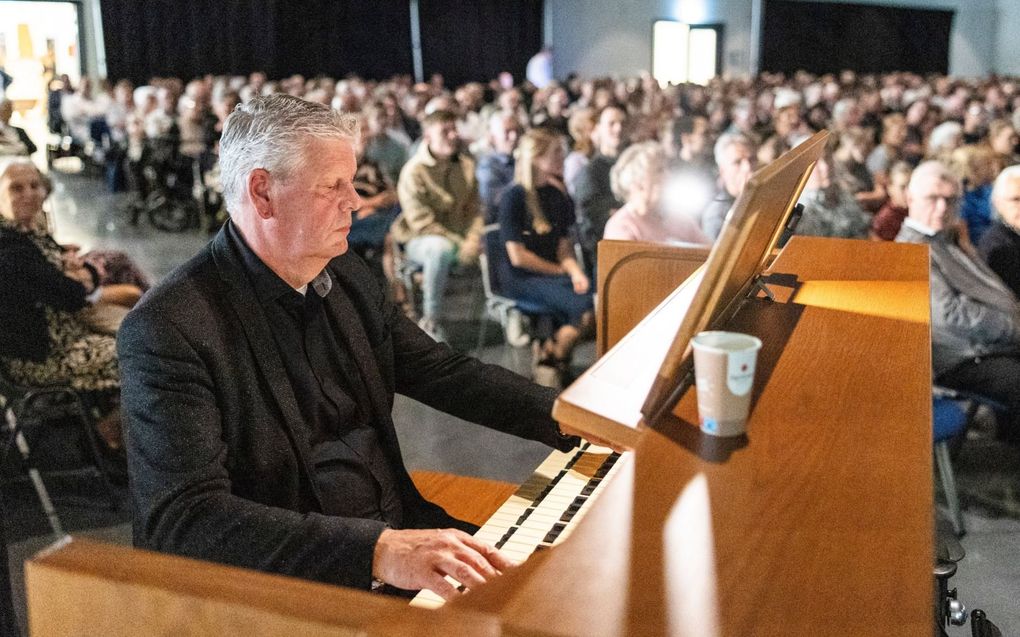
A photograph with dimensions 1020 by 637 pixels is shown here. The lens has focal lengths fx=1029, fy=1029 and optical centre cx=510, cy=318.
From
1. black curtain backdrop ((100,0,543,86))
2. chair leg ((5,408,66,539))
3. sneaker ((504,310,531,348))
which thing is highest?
black curtain backdrop ((100,0,543,86))

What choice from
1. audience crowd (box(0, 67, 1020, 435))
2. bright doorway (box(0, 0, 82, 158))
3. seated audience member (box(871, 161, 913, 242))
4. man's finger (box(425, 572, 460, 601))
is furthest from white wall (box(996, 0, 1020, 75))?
man's finger (box(425, 572, 460, 601))

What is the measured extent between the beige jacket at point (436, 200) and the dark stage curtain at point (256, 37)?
1094 cm

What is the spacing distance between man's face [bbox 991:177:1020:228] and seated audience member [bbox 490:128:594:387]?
1.69 metres

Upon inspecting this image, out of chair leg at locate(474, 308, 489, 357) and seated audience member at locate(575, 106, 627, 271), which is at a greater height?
seated audience member at locate(575, 106, 627, 271)

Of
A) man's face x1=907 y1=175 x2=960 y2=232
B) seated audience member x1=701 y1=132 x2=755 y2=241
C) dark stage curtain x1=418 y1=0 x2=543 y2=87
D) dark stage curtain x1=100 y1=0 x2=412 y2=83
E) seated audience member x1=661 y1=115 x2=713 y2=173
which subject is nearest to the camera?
man's face x1=907 y1=175 x2=960 y2=232

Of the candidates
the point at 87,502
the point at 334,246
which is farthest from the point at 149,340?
the point at 87,502

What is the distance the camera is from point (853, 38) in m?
23.4

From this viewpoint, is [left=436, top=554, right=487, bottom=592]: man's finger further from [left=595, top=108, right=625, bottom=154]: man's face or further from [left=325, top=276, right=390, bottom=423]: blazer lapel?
[left=595, top=108, right=625, bottom=154]: man's face

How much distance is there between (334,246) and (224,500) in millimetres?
469

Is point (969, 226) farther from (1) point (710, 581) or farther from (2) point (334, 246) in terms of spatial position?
(1) point (710, 581)

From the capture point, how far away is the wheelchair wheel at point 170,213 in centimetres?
855

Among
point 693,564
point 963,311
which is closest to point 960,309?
point 963,311

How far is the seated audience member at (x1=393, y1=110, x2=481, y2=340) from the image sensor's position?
5.28 meters

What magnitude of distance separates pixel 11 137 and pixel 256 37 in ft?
42.1
